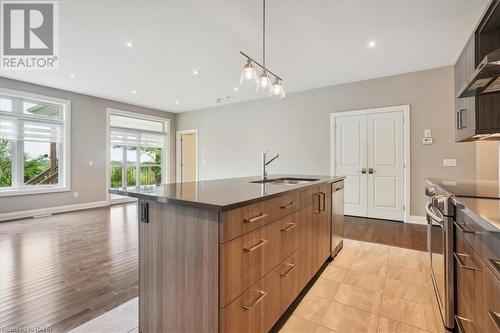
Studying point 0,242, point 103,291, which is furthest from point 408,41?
point 0,242

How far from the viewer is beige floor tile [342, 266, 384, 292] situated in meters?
2.14

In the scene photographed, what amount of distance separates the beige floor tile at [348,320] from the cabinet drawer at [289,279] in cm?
27

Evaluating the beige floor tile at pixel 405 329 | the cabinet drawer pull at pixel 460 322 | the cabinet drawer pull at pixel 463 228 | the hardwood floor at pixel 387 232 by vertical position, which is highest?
the cabinet drawer pull at pixel 463 228

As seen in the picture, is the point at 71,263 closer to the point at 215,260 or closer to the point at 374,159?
the point at 215,260

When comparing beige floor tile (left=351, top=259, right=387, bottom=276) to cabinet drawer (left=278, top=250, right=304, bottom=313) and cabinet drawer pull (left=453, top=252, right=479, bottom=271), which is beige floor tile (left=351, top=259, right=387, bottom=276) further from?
cabinet drawer pull (left=453, top=252, right=479, bottom=271)

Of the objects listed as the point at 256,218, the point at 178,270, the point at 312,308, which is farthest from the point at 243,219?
the point at 312,308

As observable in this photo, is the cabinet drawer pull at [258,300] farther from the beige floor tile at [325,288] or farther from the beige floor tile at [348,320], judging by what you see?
the beige floor tile at [325,288]

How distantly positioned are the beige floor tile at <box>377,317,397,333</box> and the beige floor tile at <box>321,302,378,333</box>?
0.09ft

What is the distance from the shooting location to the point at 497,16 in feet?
6.09

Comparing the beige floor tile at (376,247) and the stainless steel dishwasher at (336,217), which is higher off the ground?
the stainless steel dishwasher at (336,217)

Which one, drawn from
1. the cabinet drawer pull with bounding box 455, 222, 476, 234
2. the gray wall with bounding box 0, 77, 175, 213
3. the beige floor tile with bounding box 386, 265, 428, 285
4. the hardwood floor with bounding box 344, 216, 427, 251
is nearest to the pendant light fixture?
the cabinet drawer pull with bounding box 455, 222, 476, 234

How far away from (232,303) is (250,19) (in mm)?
2860

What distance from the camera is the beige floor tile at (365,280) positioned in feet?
7.01

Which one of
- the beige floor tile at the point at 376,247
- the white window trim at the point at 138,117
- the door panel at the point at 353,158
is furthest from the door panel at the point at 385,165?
the white window trim at the point at 138,117
